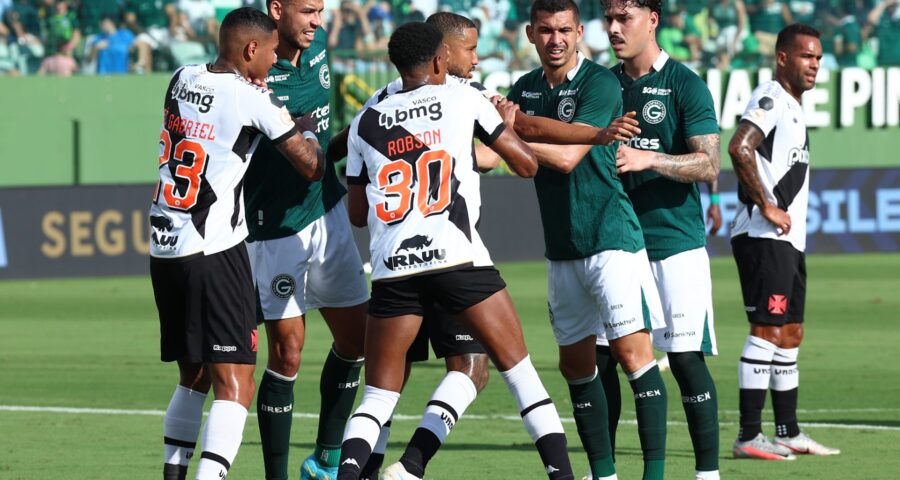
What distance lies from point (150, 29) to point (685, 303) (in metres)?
17.6

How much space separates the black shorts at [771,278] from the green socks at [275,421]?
3.05 metres

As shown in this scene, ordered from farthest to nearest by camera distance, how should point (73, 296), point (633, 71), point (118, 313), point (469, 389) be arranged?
point (73, 296) < point (118, 313) < point (633, 71) < point (469, 389)

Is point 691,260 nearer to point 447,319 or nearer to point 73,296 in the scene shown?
point 447,319

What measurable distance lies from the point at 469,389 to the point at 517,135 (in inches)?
51.0

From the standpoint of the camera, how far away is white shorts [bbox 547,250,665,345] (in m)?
7.80

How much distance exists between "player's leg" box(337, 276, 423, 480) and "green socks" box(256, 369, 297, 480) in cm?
99

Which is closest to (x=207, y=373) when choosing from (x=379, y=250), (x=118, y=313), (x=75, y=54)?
(x=379, y=250)

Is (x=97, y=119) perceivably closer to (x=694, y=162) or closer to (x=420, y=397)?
(x=420, y=397)

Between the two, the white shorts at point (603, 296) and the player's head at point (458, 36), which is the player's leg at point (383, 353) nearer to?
the white shorts at point (603, 296)

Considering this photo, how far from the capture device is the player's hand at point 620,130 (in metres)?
7.29

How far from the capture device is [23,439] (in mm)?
9734

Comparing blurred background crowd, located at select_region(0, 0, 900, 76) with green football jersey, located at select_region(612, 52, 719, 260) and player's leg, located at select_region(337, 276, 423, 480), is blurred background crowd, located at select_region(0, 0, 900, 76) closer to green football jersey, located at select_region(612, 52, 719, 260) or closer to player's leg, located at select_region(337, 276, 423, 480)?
green football jersey, located at select_region(612, 52, 719, 260)

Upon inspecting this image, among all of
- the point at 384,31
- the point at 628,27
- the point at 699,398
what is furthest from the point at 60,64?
the point at 699,398

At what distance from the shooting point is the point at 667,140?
816 cm
